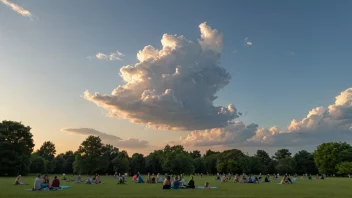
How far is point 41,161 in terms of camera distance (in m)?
123

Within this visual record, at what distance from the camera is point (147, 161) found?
137000mm

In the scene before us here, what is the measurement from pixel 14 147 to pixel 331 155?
351 ft

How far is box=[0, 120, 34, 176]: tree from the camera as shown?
78812mm

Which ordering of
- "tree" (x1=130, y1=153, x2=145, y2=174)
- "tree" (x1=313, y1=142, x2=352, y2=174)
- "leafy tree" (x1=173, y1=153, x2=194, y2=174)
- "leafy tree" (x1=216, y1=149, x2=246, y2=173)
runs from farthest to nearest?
"tree" (x1=130, y1=153, x2=145, y2=174), "leafy tree" (x1=216, y1=149, x2=246, y2=173), "leafy tree" (x1=173, y1=153, x2=194, y2=174), "tree" (x1=313, y1=142, x2=352, y2=174)

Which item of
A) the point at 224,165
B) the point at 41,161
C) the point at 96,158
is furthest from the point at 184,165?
the point at 41,161

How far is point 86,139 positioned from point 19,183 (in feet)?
225

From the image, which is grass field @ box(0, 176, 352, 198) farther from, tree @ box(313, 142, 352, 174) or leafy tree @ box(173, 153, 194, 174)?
tree @ box(313, 142, 352, 174)

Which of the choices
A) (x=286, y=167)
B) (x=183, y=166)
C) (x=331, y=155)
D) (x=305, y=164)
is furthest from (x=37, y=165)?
(x=305, y=164)

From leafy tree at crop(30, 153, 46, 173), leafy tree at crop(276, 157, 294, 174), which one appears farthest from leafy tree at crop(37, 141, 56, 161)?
leafy tree at crop(276, 157, 294, 174)

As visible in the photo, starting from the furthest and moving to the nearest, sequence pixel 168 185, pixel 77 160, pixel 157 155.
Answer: pixel 157 155, pixel 77 160, pixel 168 185

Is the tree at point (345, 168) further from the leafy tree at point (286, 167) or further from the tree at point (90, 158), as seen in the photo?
the tree at point (90, 158)

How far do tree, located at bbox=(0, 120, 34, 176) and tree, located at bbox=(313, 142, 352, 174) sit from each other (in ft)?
336

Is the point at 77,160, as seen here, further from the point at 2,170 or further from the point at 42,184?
the point at 42,184

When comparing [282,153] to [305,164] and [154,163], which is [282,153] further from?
[154,163]
